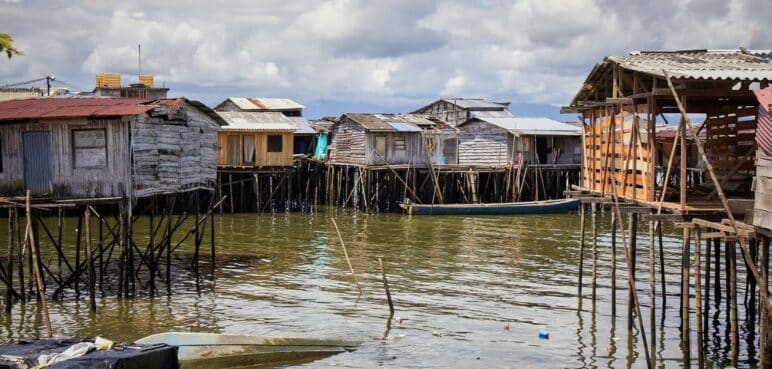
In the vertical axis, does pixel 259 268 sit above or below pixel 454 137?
below

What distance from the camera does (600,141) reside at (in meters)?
17.7

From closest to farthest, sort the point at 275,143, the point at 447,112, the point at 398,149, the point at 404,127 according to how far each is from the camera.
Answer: the point at 275,143 < the point at 398,149 < the point at 404,127 < the point at 447,112

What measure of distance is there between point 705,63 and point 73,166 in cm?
1276

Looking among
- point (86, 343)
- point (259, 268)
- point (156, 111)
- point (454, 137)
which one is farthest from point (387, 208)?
point (86, 343)

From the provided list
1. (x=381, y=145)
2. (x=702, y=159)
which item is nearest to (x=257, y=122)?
(x=381, y=145)

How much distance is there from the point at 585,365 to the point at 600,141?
514cm

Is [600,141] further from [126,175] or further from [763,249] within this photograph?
[126,175]

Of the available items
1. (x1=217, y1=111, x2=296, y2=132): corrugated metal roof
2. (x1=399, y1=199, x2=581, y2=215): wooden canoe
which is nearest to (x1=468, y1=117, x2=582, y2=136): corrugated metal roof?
(x1=399, y1=199, x2=581, y2=215): wooden canoe

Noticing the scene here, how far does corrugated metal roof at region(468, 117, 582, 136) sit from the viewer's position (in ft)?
139

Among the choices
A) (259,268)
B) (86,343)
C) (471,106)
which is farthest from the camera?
→ (471,106)

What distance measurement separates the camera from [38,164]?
18578mm

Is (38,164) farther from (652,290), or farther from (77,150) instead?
(652,290)

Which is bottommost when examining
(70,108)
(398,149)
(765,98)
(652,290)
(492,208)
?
(492,208)

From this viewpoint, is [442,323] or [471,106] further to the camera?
[471,106]
